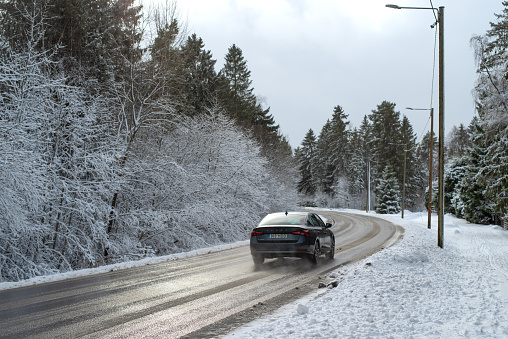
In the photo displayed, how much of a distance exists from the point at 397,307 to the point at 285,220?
5.58 metres

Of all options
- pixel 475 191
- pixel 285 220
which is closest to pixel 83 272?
pixel 285 220

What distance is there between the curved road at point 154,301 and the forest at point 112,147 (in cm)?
385

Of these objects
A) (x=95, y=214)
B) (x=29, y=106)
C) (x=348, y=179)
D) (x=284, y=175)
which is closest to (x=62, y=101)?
(x=29, y=106)

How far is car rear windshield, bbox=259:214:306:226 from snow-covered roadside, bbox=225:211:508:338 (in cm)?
196

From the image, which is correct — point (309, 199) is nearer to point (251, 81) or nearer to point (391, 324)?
point (251, 81)

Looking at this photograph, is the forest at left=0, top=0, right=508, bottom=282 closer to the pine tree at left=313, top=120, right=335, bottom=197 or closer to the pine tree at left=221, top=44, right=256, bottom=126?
the pine tree at left=221, top=44, right=256, bottom=126

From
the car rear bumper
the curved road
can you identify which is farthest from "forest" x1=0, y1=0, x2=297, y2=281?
the car rear bumper

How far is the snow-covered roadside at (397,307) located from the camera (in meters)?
5.07

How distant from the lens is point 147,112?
1780cm

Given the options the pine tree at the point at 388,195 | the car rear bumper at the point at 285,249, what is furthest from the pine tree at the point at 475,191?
the car rear bumper at the point at 285,249

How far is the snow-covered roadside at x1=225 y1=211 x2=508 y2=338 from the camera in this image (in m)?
5.07

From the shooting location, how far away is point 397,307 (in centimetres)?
634

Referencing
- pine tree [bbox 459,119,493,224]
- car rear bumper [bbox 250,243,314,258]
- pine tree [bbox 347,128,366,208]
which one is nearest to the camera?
car rear bumper [bbox 250,243,314,258]

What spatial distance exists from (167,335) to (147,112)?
14222mm
